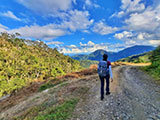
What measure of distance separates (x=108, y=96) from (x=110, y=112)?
5.80 feet

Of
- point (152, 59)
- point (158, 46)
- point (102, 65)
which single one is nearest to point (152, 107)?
point (102, 65)

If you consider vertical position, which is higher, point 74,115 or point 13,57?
point 13,57

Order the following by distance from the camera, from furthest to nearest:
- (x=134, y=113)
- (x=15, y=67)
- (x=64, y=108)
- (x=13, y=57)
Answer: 1. (x=13, y=57)
2. (x=15, y=67)
3. (x=64, y=108)
4. (x=134, y=113)

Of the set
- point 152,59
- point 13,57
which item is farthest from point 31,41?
point 152,59

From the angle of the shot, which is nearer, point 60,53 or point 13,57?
point 13,57

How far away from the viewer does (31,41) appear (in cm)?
12144

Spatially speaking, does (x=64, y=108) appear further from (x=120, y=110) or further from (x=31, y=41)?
(x=31, y=41)

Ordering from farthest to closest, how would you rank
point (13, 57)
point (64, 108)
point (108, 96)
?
1. point (13, 57)
2. point (108, 96)
3. point (64, 108)

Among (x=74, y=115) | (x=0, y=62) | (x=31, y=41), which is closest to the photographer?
(x=74, y=115)

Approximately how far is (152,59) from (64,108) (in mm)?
19155

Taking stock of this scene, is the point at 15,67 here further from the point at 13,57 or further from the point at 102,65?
the point at 102,65

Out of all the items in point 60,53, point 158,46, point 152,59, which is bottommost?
point 152,59

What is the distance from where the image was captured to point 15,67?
67188 mm

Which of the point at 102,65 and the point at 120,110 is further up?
the point at 102,65
